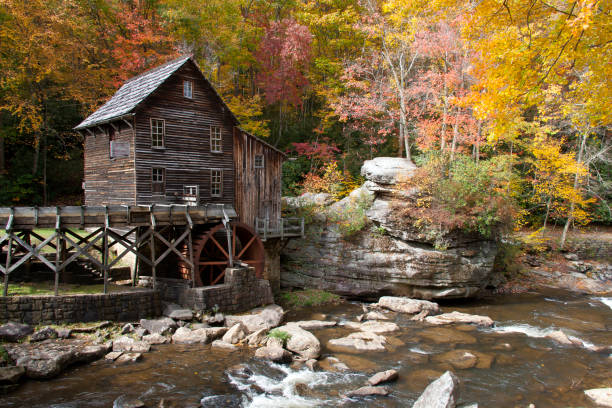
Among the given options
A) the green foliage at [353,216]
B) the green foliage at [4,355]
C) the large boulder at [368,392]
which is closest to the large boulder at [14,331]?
the green foliage at [4,355]

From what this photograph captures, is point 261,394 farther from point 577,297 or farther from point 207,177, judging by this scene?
point 577,297

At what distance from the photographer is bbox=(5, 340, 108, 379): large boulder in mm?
8648

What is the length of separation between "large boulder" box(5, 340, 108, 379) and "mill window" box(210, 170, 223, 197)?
840 centimetres

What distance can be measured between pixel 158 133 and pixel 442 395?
45.4ft

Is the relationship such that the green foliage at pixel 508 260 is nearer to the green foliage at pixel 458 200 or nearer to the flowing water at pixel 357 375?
the green foliage at pixel 458 200

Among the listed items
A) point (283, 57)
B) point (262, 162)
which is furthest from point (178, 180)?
point (283, 57)

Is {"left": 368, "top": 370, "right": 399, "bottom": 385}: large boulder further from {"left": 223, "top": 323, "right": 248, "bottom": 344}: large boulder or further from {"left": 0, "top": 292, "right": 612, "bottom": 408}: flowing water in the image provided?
{"left": 223, "top": 323, "right": 248, "bottom": 344}: large boulder

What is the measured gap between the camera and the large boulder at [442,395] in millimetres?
7301

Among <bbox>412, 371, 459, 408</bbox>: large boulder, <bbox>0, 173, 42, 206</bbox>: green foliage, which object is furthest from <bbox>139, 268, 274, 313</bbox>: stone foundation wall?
<bbox>0, 173, 42, 206</bbox>: green foliage

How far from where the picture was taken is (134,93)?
16484 mm

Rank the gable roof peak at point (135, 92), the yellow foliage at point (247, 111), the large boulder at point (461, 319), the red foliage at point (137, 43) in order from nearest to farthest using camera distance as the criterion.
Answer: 1. the large boulder at point (461, 319)
2. the gable roof peak at point (135, 92)
3. the red foliage at point (137, 43)
4. the yellow foliage at point (247, 111)

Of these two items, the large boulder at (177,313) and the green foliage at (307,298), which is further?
the green foliage at (307,298)

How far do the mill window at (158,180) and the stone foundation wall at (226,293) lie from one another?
3.68m

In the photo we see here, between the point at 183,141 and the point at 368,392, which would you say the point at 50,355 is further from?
the point at 183,141
